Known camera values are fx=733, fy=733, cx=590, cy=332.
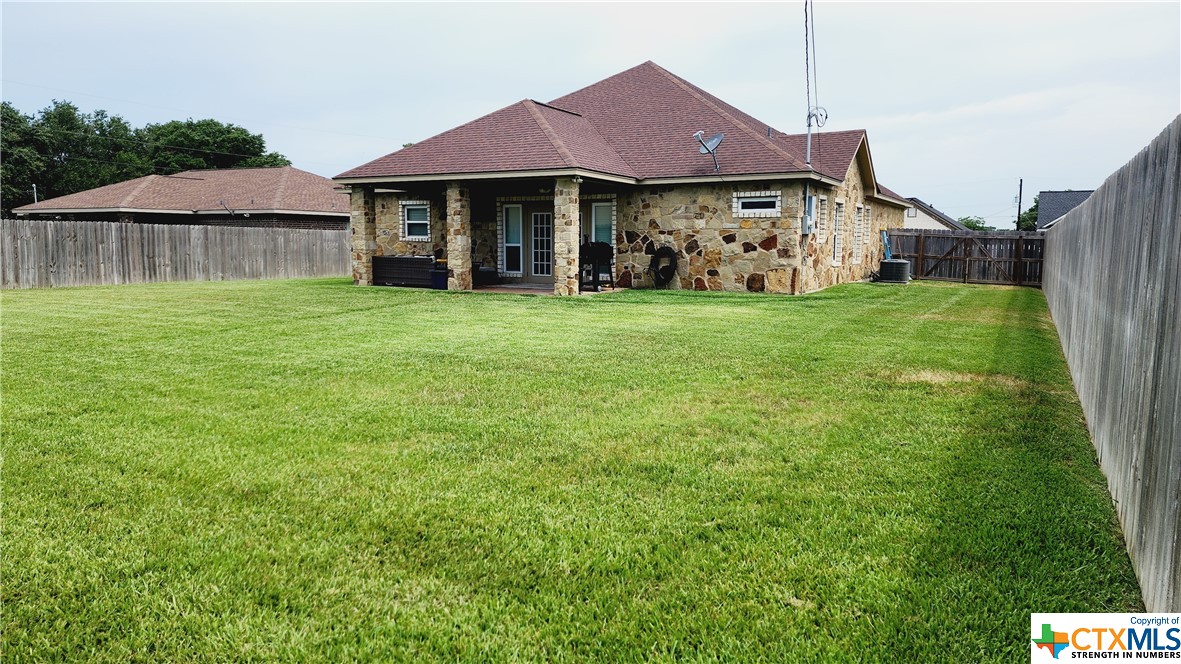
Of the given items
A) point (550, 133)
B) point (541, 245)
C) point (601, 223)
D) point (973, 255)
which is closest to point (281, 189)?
point (541, 245)

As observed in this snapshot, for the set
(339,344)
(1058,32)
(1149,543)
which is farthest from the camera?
(1058,32)

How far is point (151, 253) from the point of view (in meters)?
20.6

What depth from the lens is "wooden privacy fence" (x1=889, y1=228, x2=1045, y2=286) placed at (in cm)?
2367

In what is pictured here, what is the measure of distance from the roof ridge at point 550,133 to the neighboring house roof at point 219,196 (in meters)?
12.9

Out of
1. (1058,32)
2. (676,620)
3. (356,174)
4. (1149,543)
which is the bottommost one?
(676,620)

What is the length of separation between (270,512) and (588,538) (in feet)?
5.15

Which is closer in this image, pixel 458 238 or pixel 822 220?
pixel 458 238

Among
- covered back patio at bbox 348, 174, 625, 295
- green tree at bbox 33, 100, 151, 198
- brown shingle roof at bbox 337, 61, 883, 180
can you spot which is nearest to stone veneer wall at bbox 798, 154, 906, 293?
brown shingle roof at bbox 337, 61, 883, 180

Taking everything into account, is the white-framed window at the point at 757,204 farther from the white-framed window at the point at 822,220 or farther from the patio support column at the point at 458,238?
the patio support column at the point at 458,238

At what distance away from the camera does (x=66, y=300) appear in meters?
14.2

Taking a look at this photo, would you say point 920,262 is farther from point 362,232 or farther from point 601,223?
point 362,232

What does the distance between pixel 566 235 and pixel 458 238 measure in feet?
9.38

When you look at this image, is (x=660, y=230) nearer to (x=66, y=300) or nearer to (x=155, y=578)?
(x=66, y=300)

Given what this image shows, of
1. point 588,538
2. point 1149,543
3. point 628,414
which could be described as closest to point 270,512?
point 588,538
